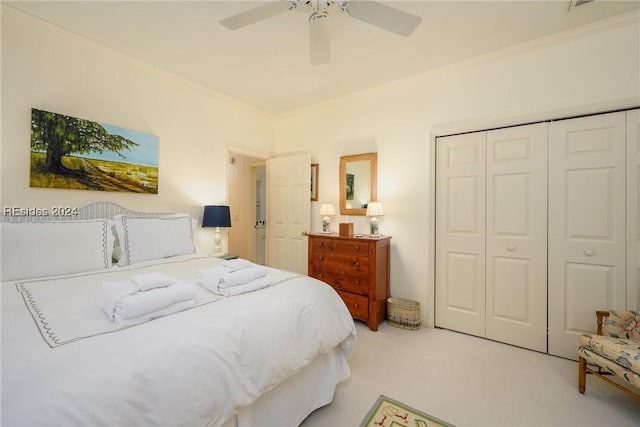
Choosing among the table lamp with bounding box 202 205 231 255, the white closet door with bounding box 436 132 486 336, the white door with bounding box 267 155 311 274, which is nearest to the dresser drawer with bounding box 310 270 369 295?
the white door with bounding box 267 155 311 274

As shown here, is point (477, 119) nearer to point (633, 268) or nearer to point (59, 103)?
point (633, 268)

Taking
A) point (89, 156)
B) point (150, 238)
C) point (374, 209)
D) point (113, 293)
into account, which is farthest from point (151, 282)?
point (374, 209)

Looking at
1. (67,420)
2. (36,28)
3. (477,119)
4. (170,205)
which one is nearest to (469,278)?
(477,119)

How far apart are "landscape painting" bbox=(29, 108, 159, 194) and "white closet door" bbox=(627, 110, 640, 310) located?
4153 mm

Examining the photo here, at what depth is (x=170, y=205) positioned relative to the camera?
3098 millimetres

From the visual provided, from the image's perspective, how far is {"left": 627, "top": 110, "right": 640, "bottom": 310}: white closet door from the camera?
7.02 ft

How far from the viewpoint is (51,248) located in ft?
6.20

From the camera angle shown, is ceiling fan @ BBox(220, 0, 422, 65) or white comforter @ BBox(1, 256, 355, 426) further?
ceiling fan @ BBox(220, 0, 422, 65)

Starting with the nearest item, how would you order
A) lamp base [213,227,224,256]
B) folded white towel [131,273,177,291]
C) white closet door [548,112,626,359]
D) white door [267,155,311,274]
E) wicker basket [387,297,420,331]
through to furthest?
folded white towel [131,273,177,291]
white closet door [548,112,626,359]
wicker basket [387,297,420,331]
lamp base [213,227,224,256]
white door [267,155,311,274]

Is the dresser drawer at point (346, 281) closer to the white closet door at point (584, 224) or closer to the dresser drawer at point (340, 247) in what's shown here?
the dresser drawer at point (340, 247)

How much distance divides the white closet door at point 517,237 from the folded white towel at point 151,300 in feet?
8.69

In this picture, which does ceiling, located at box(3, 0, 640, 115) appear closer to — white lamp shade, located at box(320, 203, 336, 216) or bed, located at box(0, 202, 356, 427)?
white lamp shade, located at box(320, 203, 336, 216)

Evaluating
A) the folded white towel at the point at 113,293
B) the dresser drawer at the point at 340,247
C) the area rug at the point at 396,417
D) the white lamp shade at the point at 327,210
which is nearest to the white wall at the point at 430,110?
the white lamp shade at the point at 327,210

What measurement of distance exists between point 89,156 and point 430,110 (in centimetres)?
329
